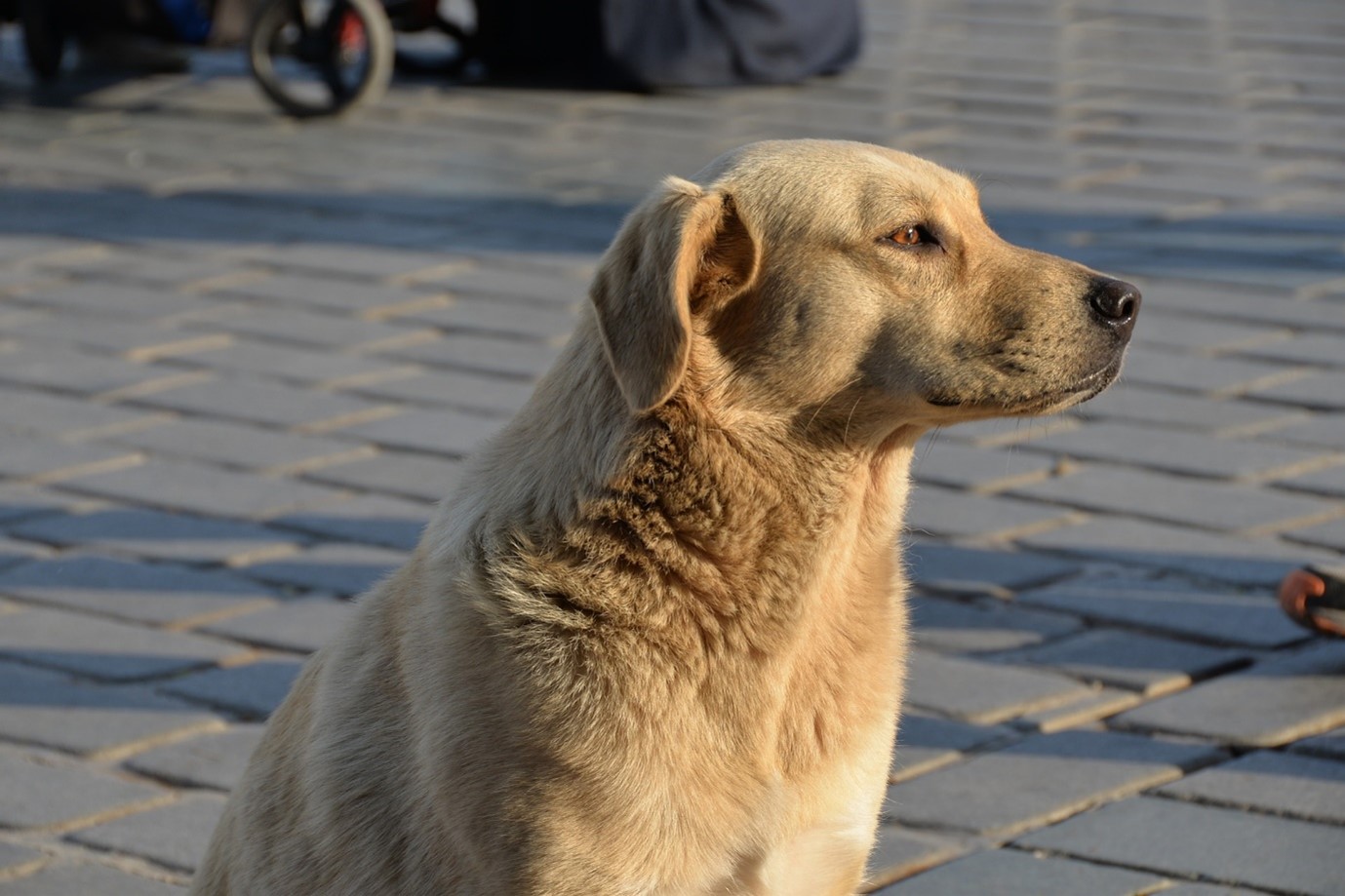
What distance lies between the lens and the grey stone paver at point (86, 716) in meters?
3.93

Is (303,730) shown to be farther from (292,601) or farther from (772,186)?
(292,601)

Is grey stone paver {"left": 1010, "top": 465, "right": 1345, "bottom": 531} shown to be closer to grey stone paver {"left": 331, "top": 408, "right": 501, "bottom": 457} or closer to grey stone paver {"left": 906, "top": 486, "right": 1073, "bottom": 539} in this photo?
grey stone paver {"left": 906, "top": 486, "right": 1073, "bottom": 539}

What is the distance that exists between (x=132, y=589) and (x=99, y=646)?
321 mm

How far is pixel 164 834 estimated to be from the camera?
3.57m

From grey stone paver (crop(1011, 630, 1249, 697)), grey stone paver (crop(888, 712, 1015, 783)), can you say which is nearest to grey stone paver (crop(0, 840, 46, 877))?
grey stone paver (crop(888, 712, 1015, 783))

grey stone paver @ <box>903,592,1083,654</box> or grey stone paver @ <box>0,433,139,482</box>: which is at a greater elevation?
grey stone paver @ <box>903,592,1083,654</box>

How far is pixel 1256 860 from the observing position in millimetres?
3381

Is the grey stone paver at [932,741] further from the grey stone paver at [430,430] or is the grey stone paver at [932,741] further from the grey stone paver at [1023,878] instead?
the grey stone paver at [430,430]

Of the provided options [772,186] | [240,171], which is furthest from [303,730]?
[240,171]

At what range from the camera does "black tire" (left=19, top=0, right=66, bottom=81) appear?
9.84 m

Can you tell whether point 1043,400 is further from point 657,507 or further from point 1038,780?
point 1038,780

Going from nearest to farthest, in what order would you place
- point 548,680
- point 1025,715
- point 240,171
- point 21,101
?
point 548,680, point 1025,715, point 240,171, point 21,101

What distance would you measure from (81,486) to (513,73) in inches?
244

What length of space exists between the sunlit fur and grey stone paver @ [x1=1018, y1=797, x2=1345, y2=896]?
0.74m
